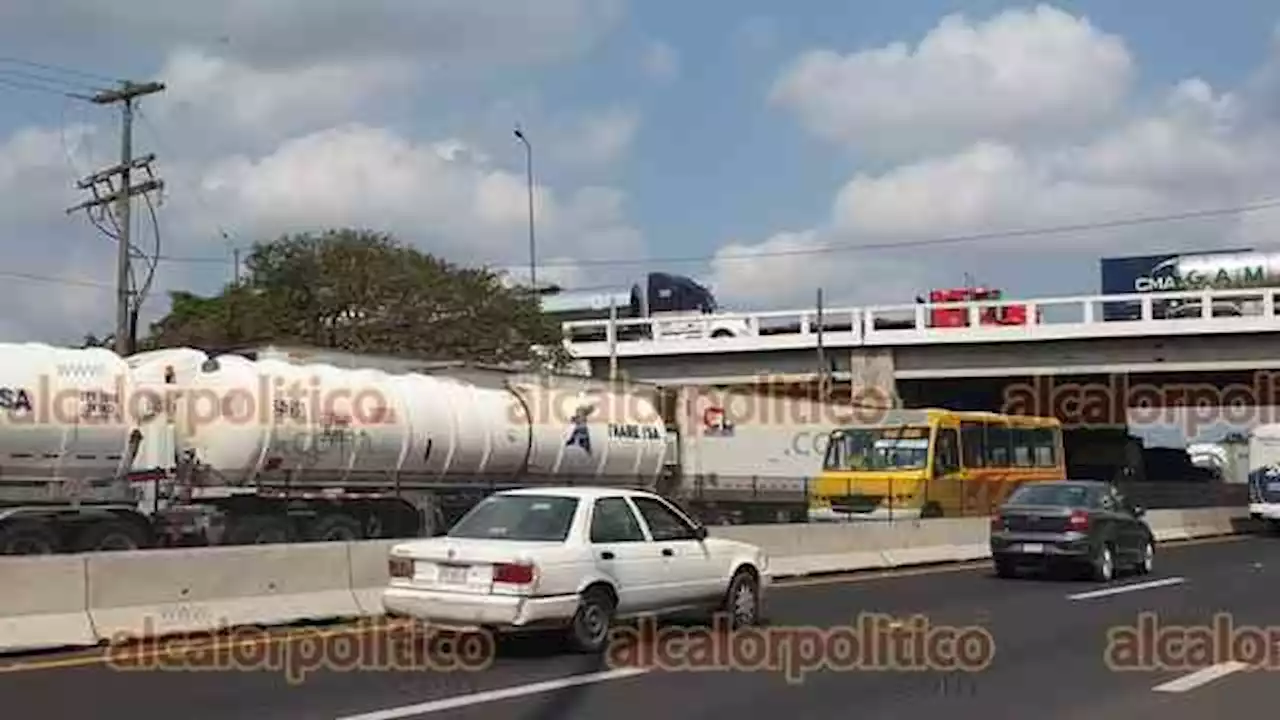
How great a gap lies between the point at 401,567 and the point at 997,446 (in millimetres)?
23351

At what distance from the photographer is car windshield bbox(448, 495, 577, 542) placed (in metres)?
14.5

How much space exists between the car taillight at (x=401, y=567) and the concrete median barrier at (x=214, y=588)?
2.36 meters

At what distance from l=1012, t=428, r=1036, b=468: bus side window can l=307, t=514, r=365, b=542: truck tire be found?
1646 cm

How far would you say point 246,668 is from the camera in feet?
44.1

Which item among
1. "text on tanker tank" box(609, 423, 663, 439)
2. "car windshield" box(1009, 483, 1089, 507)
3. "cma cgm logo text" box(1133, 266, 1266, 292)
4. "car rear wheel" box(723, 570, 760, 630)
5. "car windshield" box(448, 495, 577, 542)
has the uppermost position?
"cma cgm logo text" box(1133, 266, 1266, 292)

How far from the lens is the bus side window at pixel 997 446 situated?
35438mm

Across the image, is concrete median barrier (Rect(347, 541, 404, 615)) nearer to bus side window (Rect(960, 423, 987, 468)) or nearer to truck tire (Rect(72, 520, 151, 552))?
truck tire (Rect(72, 520, 151, 552))

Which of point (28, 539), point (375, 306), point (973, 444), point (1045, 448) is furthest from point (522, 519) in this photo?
point (375, 306)

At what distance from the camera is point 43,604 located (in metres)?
14.6

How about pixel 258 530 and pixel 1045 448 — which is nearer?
pixel 258 530

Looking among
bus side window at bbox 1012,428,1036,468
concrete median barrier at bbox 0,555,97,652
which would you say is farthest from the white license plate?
bus side window at bbox 1012,428,1036,468

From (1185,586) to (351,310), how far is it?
37.3m

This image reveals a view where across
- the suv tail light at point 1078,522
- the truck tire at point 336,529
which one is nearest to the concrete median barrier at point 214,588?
the truck tire at point 336,529

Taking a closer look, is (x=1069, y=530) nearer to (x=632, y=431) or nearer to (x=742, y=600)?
(x=742, y=600)
